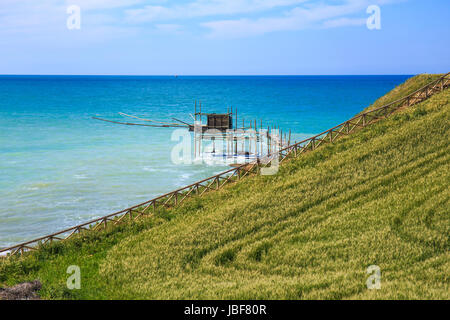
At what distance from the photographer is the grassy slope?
1739cm

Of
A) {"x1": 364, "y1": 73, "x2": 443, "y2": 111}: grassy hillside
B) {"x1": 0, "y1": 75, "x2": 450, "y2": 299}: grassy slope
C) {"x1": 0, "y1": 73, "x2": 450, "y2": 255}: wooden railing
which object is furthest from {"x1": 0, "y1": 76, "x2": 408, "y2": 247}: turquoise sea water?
{"x1": 364, "y1": 73, "x2": 443, "y2": 111}: grassy hillside

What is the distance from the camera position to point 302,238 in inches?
840

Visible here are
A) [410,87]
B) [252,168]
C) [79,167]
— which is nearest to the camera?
[252,168]

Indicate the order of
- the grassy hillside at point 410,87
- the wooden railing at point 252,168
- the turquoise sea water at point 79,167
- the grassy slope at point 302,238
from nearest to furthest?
the grassy slope at point 302,238
the wooden railing at point 252,168
the grassy hillside at point 410,87
the turquoise sea water at point 79,167

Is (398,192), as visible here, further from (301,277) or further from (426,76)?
(426,76)

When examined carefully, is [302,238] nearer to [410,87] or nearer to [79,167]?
[410,87]

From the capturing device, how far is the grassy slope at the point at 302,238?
1739 cm

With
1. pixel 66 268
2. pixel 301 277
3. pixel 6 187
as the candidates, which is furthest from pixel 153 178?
pixel 301 277

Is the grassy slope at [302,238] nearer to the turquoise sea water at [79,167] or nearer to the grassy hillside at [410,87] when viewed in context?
the grassy hillside at [410,87]

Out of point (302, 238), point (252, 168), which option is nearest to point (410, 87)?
point (252, 168)

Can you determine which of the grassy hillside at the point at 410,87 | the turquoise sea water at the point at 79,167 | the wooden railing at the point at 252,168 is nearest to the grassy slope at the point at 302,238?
the wooden railing at the point at 252,168
